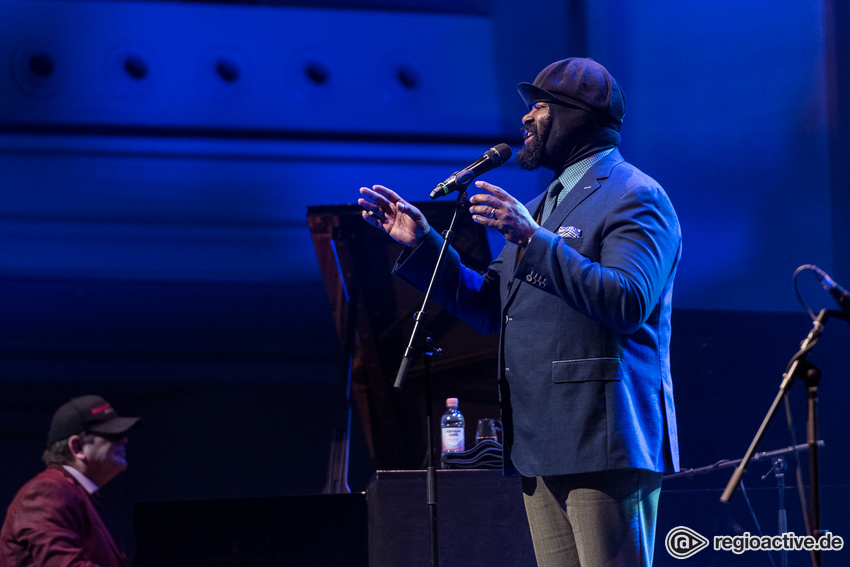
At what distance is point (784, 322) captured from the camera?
→ 3.84 meters

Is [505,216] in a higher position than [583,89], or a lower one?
lower

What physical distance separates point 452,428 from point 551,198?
4.21 feet

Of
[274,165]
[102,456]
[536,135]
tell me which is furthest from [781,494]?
[274,165]

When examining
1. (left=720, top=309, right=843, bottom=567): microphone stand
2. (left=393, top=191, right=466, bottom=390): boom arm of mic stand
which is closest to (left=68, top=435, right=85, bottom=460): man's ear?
(left=393, top=191, right=466, bottom=390): boom arm of mic stand

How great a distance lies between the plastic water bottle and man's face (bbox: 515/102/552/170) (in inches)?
44.9

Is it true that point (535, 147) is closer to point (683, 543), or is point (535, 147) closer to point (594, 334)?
point (594, 334)

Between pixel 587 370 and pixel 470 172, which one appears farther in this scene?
pixel 470 172

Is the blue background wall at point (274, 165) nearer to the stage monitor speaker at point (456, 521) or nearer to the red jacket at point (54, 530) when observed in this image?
the red jacket at point (54, 530)

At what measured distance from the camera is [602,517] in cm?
150

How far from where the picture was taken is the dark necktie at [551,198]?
6.08ft

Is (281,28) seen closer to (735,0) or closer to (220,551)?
(735,0)

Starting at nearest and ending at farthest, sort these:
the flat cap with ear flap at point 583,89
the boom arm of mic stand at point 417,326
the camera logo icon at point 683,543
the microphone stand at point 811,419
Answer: the microphone stand at point 811,419, the boom arm of mic stand at point 417,326, the flat cap with ear flap at point 583,89, the camera logo icon at point 683,543

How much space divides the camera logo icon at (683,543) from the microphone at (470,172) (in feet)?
3.44

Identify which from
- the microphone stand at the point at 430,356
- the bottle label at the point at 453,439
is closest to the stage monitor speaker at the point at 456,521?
the bottle label at the point at 453,439
